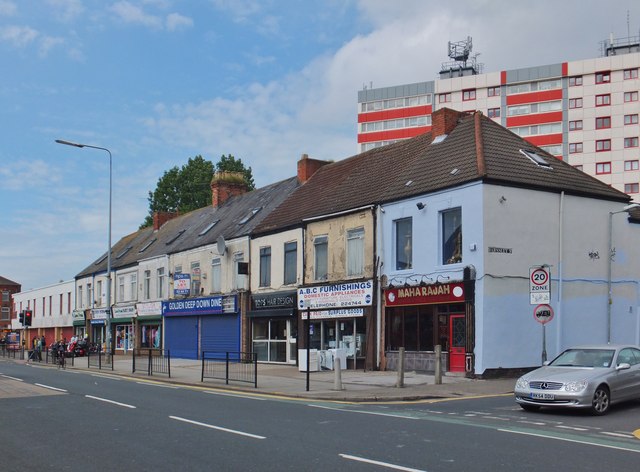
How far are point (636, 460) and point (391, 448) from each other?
3194 millimetres

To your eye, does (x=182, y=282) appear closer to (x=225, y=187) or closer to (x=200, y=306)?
(x=200, y=306)

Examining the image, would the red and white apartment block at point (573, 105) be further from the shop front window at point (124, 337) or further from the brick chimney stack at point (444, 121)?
the brick chimney stack at point (444, 121)

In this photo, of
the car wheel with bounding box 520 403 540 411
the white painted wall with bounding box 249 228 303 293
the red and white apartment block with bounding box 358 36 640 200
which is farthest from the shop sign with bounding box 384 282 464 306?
the red and white apartment block with bounding box 358 36 640 200

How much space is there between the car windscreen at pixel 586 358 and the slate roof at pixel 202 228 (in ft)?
70.9

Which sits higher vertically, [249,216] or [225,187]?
[225,187]

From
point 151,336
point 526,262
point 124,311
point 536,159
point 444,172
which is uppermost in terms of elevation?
point 536,159

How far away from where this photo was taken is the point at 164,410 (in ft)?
49.4

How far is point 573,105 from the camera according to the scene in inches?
2928

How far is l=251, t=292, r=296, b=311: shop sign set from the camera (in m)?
31.9

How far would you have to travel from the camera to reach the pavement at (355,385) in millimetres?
18344

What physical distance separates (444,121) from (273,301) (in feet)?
36.6

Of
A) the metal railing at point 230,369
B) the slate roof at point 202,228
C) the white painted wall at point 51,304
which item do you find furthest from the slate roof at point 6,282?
the metal railing at point 230,369

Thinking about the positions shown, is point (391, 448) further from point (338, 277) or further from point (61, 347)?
point (61, 347)

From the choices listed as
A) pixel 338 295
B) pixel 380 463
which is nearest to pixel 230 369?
pixel 338 295
